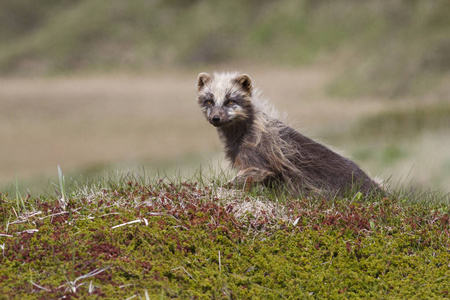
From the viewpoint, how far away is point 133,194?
6699 millimetres

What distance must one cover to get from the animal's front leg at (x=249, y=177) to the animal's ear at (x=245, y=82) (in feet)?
4.43

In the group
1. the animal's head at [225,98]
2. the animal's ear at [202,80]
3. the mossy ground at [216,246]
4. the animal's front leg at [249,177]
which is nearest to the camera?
the mossy ground at [216,246]

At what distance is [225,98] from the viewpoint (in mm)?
8453

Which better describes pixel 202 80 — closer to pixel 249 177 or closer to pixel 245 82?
pixel 245 82

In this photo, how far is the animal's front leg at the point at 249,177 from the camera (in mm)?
7586

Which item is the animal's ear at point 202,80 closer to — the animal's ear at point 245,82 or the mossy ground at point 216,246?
the animal's ear at point 245,82

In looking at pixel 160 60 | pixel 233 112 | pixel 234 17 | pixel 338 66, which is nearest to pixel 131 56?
pixel 160 60

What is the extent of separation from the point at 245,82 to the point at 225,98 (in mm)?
450

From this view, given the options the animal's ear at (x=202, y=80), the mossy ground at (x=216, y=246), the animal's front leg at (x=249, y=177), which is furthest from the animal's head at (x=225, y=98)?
the mossy ground at (x=216, y=246)

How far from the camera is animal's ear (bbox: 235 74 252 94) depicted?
8.61 meters

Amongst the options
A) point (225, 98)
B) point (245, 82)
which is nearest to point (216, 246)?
point (225, 98)

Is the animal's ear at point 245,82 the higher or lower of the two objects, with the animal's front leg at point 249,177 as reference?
higher

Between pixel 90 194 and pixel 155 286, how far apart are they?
6.65ft

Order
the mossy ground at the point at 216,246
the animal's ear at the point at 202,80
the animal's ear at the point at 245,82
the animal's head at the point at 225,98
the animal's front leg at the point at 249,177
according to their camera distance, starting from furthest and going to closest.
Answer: the animal's ear at the point at 202,80
the animal's ear at the point at 245,82
the animal's head at the point at 225,98
the animal's front leg at the point at 249,177
the mossy ground at the point at 216,246
